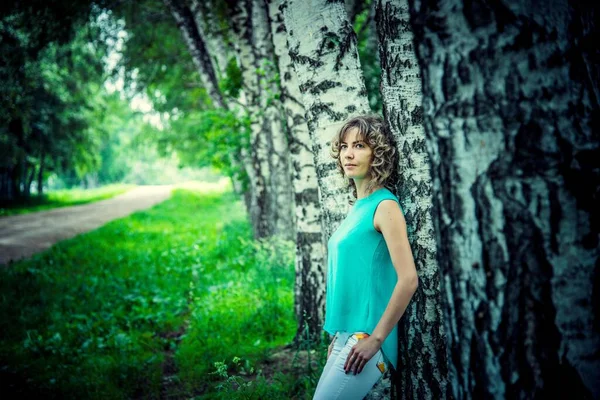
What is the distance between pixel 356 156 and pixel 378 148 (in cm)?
13

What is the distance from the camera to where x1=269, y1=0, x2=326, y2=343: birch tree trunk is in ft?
13.4

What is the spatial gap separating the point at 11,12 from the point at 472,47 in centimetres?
929

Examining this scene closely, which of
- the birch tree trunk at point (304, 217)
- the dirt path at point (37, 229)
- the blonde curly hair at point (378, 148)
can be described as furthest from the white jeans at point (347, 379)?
the dirt path at point (37, 229)

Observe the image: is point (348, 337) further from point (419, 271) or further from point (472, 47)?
point (472, 47)

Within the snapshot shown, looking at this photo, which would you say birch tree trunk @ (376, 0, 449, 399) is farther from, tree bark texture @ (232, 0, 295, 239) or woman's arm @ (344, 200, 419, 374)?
tree bark texture @ (232, 0, 295, 239)

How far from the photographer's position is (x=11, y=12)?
759 cm

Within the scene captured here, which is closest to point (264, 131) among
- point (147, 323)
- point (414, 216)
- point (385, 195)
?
point (147, 323)

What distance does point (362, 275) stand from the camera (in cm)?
205

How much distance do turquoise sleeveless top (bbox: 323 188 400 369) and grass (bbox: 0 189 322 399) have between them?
1054 mm

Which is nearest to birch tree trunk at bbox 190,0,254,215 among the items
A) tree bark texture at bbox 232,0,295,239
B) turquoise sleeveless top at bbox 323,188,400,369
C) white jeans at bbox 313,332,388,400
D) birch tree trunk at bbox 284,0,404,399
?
tree bark texture at bbox 232,0,295,239

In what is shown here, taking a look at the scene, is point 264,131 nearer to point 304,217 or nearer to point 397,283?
point 304,217

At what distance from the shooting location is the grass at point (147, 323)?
3867mm

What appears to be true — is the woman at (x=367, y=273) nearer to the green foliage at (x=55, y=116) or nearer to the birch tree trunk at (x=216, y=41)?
the birch tree trunk at (x=216, y=41)

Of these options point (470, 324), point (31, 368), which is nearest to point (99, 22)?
point (31, 368)
